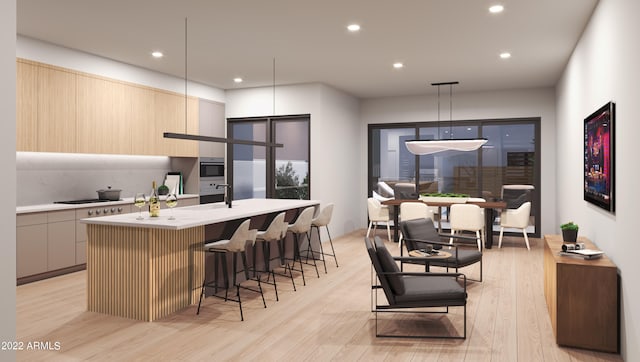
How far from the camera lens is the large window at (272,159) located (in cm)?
894

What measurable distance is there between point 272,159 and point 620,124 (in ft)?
21.0

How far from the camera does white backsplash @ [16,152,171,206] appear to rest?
244 inches

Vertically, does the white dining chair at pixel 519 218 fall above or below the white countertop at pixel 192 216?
below

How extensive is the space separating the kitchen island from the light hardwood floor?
0.14m

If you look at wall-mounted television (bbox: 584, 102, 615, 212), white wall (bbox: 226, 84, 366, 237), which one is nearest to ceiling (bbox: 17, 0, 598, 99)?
white wall (bbox: 226, 84, 366, 237)

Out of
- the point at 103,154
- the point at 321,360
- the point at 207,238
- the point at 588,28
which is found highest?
the point at 588,28

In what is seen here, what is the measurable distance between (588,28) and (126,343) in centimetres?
552

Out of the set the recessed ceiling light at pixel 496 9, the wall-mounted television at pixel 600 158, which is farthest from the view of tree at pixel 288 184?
the wall-mounted television at pixel 600 158

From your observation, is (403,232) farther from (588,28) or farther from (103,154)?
(103,154)

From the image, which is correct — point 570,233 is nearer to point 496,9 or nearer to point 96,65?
point 496,9

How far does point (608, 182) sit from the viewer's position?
388cm

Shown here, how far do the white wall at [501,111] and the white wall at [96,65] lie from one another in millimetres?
4055

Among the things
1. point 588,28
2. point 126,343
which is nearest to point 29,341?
point 126,343

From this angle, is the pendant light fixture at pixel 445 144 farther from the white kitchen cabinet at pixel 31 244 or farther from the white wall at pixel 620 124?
the white kitchen cabinet at pixel 31 244
